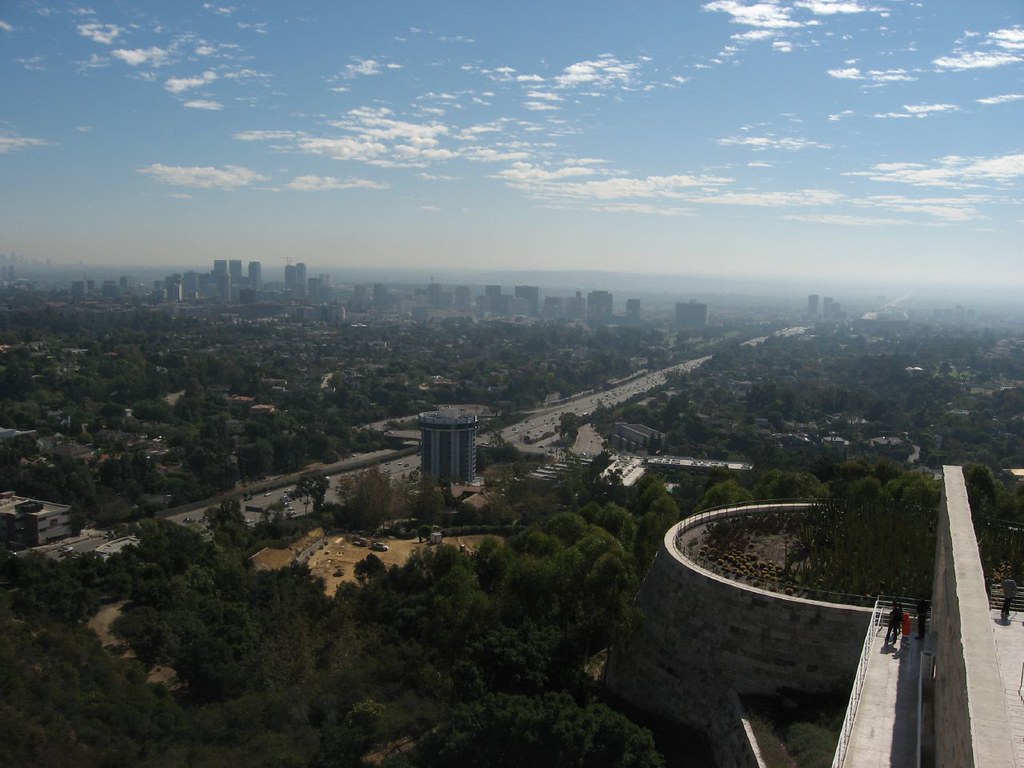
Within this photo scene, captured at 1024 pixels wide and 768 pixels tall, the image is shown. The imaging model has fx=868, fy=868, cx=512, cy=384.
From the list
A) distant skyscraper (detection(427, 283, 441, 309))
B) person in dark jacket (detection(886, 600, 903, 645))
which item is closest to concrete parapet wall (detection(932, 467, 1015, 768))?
person in dark jacket (detection(886, 600, 903, 645))

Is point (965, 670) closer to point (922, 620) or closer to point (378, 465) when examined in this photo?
point (922, 620)

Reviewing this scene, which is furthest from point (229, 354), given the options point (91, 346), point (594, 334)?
point (594, 334)

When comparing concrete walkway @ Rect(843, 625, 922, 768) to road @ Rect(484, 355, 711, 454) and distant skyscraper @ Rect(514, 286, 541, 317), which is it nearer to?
road @ Rect(484, 355, 711, 454)

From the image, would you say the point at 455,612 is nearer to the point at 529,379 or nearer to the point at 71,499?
the point at 71,499

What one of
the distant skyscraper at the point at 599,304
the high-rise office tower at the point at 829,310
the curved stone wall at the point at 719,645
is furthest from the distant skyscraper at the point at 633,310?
the curved stone wall at the point at 719,645

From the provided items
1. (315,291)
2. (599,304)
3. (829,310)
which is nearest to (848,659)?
(599,304)
